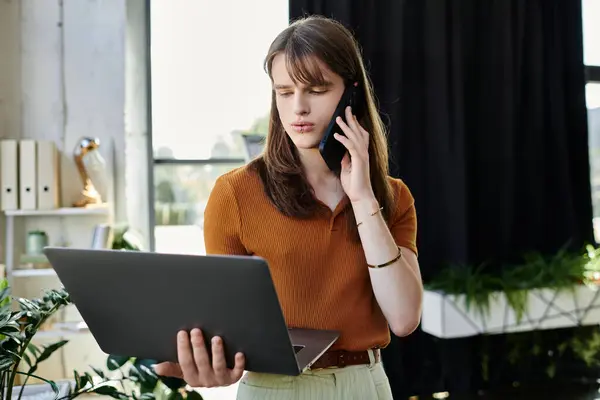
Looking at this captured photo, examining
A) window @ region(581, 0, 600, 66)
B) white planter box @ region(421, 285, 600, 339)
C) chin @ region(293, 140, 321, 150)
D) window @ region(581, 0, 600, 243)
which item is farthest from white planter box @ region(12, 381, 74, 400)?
window @ region(581, 0, 600, 66)

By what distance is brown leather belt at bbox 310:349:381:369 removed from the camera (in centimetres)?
94

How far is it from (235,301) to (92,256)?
0.60 ft

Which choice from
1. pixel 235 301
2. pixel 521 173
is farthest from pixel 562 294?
pixel 235 301

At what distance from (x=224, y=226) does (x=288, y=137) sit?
20 cm

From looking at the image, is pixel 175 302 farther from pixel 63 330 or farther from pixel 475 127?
pixel 475 127

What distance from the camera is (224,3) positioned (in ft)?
9.60

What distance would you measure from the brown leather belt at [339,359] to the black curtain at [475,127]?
2135 mm

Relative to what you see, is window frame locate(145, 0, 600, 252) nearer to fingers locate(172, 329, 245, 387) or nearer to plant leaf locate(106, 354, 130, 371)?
plant leaf locate(106, 354, 130, 371)

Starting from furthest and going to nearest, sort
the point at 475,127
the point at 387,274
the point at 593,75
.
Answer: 1. the point at 593,75
2. the point at 475,127
3. the point at 387,274

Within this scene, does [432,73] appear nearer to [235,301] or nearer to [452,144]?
[452,144]

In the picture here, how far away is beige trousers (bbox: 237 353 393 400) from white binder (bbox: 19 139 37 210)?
184 cm

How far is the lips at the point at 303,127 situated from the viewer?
0.99 m

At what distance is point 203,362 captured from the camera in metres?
0.80

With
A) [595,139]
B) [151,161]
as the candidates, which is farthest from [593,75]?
[151,161]
